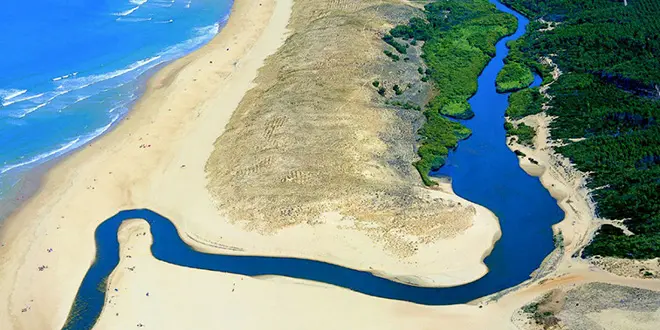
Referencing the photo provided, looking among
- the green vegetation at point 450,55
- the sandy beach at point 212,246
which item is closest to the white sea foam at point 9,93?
the sandy beach at point 212,246

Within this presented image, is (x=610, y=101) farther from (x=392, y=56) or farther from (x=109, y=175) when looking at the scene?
(x=109, y=175)

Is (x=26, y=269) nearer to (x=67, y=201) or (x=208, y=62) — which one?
(x=67, y=201)

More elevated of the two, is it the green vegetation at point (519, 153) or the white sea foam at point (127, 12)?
the white sea foam at point (127, 12)

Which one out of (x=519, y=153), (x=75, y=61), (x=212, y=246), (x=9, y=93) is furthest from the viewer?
(x=75, y=61)

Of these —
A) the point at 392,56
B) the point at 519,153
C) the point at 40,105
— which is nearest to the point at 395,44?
the point at 392,56

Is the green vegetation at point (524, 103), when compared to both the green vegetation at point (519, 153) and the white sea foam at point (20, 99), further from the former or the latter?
the white sea foam at point (20, 99)

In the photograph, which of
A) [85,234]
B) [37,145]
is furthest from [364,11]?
[85,234]

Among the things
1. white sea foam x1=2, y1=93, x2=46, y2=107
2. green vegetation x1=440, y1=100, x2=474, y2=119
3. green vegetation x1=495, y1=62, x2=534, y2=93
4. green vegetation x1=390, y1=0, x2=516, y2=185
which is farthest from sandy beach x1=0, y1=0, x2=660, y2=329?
white sea foam x1=2, y1=93, x2=46, y2=107
